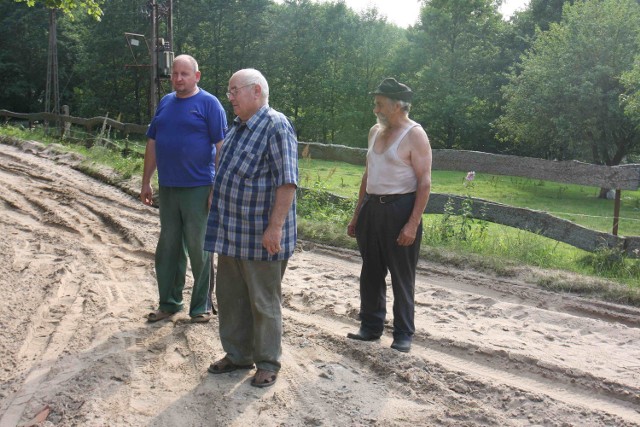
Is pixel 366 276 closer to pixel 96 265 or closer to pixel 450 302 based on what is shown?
pixel 450 302

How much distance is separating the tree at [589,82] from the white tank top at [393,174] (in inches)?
780

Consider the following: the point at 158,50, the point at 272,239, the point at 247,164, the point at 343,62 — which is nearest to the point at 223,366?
the point at 272,239

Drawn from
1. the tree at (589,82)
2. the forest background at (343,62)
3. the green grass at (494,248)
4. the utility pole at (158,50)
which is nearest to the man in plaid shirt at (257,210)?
the green grass at (494,248)

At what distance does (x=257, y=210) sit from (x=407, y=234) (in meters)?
1.13

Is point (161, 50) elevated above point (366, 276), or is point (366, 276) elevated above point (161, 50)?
point (161, 50)

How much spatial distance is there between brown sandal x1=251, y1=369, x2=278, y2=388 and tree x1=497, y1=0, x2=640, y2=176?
823 inches

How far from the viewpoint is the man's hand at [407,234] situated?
14.9 ft

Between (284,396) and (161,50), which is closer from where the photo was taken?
(284,396)

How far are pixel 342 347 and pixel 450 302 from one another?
1613mm

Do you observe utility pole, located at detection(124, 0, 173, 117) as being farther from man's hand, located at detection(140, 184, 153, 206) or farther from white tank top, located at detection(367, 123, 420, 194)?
white tank top, located at detection(367, 123, 420, 194)

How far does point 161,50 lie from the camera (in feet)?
61.8

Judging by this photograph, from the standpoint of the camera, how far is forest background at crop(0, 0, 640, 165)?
26.4 metres

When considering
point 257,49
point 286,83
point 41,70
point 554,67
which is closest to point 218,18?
point 257,49

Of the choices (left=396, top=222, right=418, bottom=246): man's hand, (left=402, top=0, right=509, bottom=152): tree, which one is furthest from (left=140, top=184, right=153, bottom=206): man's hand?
(left=402, top=0, right=509, bottom=152): tree
